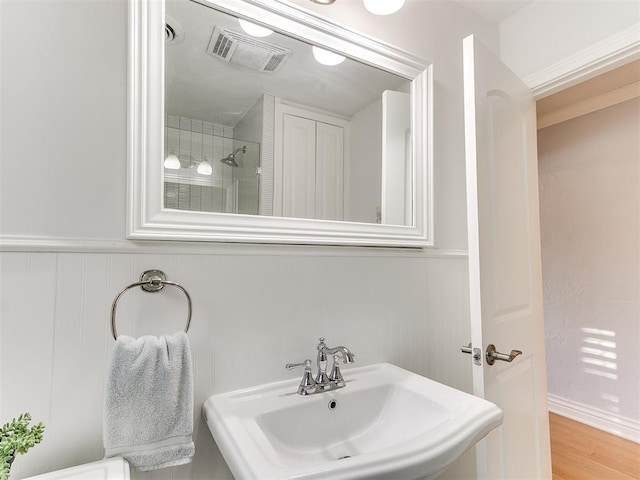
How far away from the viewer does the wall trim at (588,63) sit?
1.32m

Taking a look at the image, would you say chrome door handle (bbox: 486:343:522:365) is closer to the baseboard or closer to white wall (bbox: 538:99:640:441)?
white wall (bbox: 538:99:640:441)

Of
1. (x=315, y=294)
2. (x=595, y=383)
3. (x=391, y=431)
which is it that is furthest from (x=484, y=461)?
(x=595, y=383)

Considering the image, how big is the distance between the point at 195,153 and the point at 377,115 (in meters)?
0.69

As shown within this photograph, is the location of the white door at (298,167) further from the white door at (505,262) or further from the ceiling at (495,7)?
the ceiling at (495,7)

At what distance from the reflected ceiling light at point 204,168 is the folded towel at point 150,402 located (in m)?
0.44

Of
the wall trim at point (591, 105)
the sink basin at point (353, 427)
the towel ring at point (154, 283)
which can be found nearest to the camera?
the sink basin at point (353, 427)

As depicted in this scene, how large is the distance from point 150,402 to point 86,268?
339mm

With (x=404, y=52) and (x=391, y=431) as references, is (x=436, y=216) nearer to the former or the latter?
(x=404, y=52)

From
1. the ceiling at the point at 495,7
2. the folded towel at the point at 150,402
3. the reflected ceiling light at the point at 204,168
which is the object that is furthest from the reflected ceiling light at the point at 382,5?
the folded towel at the point at 150,402

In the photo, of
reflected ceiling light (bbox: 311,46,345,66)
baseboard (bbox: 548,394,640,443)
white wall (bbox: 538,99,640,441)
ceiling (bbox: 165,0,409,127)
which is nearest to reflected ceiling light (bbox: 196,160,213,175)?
ceiling (bbox: 165,0,409,127)

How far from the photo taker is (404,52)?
1319mm

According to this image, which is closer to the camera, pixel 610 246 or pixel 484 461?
pixel 484 461

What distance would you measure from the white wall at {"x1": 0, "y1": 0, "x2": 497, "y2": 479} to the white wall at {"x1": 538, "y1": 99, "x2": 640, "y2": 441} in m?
2.39

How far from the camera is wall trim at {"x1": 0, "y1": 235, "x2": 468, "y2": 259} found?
746 millimetres
